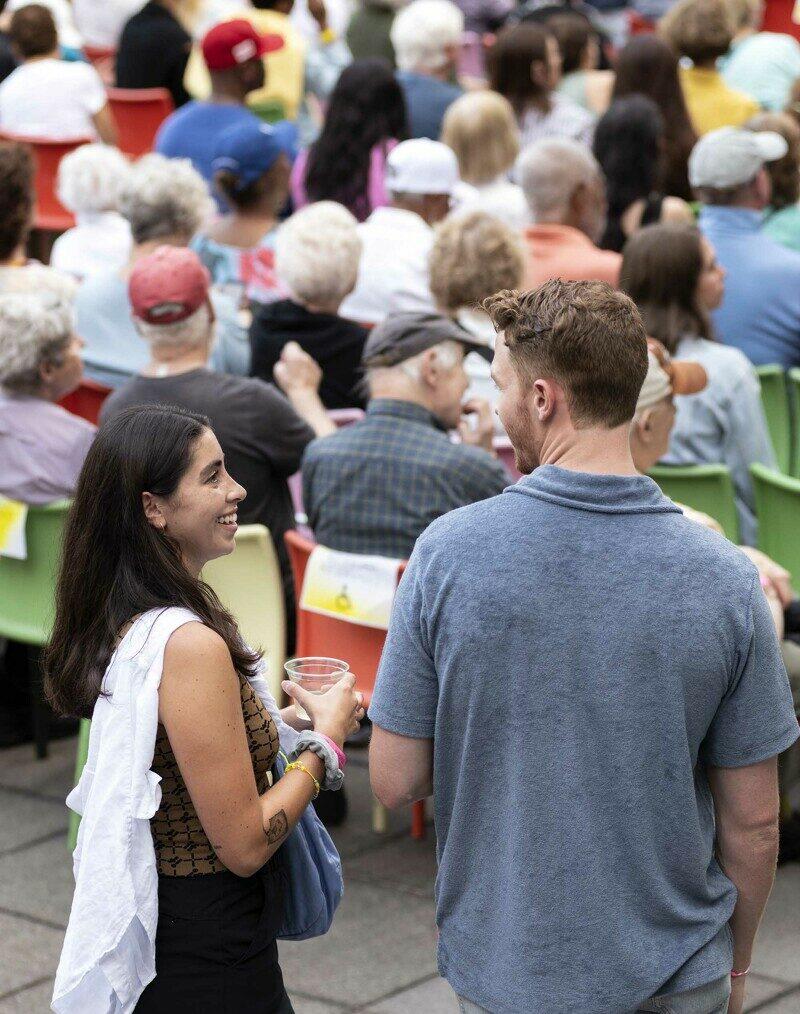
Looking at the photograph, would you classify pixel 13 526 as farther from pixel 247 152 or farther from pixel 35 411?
pixel 247 152

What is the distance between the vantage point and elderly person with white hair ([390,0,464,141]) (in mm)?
8852

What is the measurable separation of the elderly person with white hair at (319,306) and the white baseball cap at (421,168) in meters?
1.05

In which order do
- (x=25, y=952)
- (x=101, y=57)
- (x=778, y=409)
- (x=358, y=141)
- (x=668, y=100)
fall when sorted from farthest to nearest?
(x=101, y=57) → (x=668, y=100) → (x=358, y=141) → (x=778, y=409) → (x=25, y=952)

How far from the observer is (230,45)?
26.3 ft

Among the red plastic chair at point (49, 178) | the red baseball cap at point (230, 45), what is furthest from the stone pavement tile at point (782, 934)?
the red plastic chair at point (49, 178)

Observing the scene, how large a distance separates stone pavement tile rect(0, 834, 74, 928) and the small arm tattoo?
6.28 ft

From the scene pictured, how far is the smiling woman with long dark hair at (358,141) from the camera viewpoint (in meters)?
7.52

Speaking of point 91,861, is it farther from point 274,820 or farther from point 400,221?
point 400,221

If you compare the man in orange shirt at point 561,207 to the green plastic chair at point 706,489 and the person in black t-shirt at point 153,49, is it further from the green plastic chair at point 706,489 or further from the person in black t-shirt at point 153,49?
the person in black t-shirt at point 153,49

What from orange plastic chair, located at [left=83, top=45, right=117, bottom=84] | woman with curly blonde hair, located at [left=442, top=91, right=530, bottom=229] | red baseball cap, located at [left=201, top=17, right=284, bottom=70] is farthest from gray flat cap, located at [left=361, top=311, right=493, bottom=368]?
orange plastic chair, located at [left=83, top=45, right=117, bottom=84]

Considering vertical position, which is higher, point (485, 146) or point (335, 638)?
point (485, 146)

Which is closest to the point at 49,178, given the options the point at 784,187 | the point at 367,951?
the point at 784,187

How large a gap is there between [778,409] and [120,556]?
13.5 ft

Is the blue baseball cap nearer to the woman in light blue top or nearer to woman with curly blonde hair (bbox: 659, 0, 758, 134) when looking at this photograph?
the woman in light blue top
